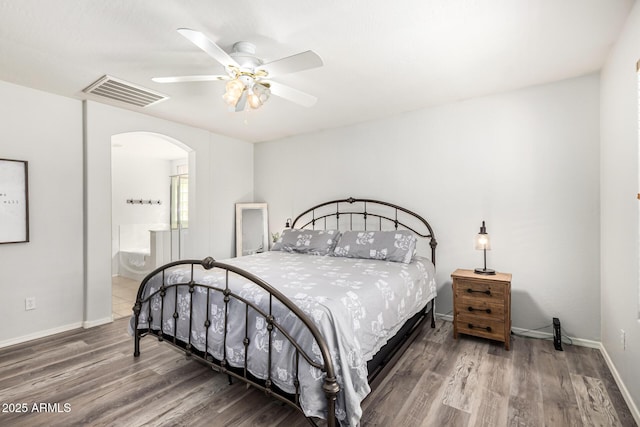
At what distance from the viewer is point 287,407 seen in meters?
2.02

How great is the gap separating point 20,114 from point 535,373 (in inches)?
203

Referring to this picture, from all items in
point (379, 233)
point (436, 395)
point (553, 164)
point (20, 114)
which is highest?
point (20, 114)

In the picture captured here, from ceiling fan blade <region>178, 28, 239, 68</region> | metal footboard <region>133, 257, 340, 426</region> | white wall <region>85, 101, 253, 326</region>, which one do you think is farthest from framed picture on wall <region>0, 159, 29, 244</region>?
ceiling fan blade <region>178, 28, 239, 68</region>

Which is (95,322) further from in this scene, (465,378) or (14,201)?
(465,378)

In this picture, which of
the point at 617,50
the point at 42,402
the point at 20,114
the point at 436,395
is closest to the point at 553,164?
the point at 617,50

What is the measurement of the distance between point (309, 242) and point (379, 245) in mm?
928

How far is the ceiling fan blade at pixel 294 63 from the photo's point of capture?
1939mm

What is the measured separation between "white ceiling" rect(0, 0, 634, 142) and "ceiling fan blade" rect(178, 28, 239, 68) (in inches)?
8.4

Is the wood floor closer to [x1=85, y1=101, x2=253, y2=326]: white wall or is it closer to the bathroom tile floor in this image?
[x1=85, y1=101, x2=253, y2=326]: white wall

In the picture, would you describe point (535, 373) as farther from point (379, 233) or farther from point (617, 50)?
point (617, 50)

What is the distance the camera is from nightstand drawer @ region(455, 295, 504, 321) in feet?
9.49

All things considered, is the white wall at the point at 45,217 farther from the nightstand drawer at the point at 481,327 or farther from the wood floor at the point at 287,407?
the nightstand drawer at the point at 481,327

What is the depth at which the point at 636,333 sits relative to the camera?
1920 millimetres

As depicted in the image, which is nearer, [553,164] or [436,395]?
[436,395]
